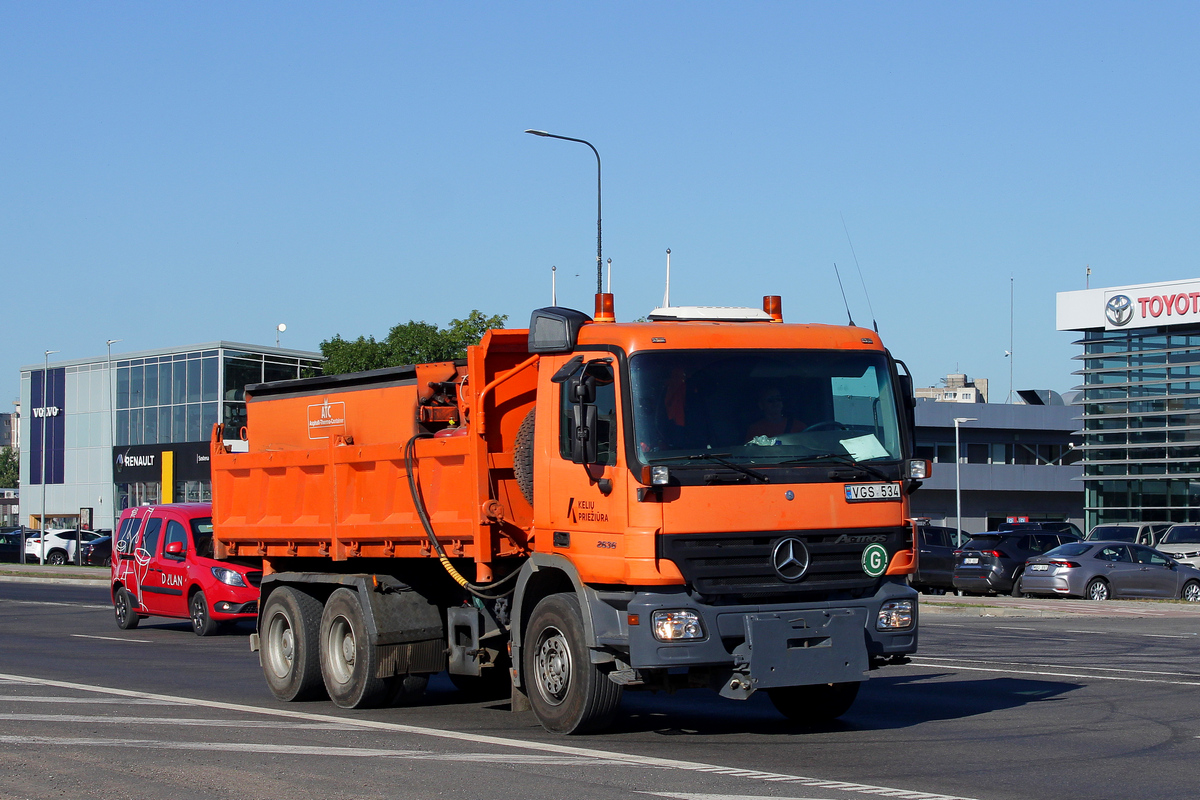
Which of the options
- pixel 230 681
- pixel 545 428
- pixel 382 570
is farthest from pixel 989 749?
pixel 230 681

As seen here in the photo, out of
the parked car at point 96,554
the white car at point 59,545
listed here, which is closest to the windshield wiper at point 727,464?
the parked car at point 96,554

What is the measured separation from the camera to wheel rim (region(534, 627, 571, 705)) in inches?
374

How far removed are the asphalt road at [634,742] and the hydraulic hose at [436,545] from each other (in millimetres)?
1033

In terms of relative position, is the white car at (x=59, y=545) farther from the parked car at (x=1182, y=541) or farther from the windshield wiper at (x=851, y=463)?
the windshield wiper at (x=851, y=463)

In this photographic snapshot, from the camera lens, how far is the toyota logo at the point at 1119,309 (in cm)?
4997

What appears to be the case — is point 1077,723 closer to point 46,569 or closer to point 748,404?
point 748,404

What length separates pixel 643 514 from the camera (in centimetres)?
887

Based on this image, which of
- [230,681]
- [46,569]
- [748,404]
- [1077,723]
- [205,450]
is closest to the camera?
[748,404]

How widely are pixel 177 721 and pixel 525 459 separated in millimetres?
3340

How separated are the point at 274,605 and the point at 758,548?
18.6 feet

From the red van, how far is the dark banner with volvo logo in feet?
133

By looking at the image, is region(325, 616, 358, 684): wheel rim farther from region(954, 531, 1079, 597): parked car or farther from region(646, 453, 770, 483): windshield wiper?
region(954, 531, 1079, 597): parked car

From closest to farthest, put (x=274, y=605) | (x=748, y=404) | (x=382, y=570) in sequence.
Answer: (x=748, y=404)
(x=382, y=570)
(x=274, y=605)

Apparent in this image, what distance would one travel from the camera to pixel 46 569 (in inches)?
1794
